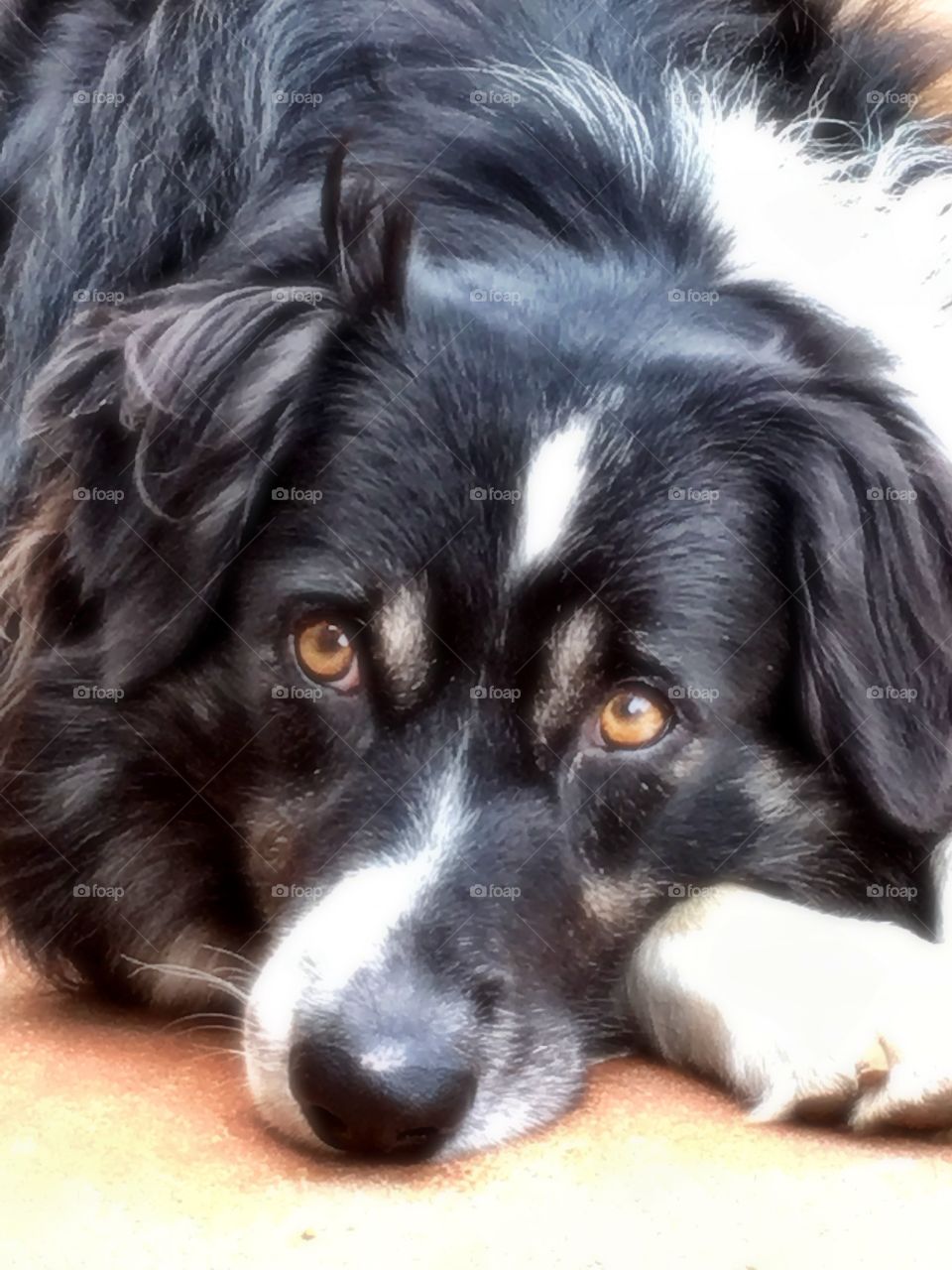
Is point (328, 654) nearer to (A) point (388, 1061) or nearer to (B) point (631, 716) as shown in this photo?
(B) point (631, 716)

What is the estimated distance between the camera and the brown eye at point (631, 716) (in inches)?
94.0

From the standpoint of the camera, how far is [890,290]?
2768 mm

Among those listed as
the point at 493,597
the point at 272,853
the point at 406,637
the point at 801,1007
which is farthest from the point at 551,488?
the point at 801,1007

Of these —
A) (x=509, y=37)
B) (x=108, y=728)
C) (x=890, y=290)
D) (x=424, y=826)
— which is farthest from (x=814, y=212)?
(x=108, y=728)

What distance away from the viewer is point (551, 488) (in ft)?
7.73

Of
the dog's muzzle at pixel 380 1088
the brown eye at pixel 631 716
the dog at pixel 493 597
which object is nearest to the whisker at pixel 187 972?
the dog at pixel 493 597

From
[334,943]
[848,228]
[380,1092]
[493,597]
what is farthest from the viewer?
[848,228]

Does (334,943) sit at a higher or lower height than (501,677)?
lower

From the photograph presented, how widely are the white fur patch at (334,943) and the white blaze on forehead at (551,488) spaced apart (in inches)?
12.9

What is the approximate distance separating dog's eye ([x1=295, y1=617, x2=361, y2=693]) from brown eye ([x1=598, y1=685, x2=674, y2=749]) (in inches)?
13.8

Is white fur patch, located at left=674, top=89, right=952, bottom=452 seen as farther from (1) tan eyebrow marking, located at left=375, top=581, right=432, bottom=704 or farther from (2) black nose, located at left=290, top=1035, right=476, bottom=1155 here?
(2) black nose, located at left=290, top=1035, right=476, bottom=1155

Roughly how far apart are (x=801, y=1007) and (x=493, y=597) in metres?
0.68

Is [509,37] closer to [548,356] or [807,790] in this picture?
[548,356]

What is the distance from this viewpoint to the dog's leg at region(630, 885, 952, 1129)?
2152 mm
